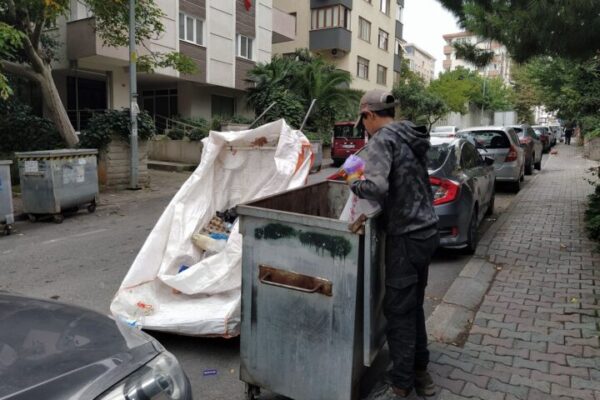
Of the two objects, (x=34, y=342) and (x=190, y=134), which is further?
(x=190, y=134)

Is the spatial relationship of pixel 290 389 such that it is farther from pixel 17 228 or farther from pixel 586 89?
pixel 586 89

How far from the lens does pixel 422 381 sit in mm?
3211

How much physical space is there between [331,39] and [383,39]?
8.27 meters

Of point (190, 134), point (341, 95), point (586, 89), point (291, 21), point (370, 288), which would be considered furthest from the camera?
point (291, 21)

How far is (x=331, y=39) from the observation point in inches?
1294

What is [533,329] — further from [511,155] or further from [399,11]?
[399,11]

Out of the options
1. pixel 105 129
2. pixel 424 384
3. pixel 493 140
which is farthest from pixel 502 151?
pixel 424 384

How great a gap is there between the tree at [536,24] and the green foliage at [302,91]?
46.9 feet

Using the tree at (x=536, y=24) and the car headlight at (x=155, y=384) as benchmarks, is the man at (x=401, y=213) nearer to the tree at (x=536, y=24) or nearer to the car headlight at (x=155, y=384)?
the car headlight at (x=155, y=384)

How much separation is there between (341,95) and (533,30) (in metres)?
18.6

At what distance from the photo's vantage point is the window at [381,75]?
39.2m

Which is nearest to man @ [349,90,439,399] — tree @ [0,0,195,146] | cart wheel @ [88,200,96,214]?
Answer: cart wheel @ [88,200,96,214]

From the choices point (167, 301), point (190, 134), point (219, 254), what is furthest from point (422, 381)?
point (190, 134)

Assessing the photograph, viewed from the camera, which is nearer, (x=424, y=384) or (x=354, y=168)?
(x=354, y=168)
